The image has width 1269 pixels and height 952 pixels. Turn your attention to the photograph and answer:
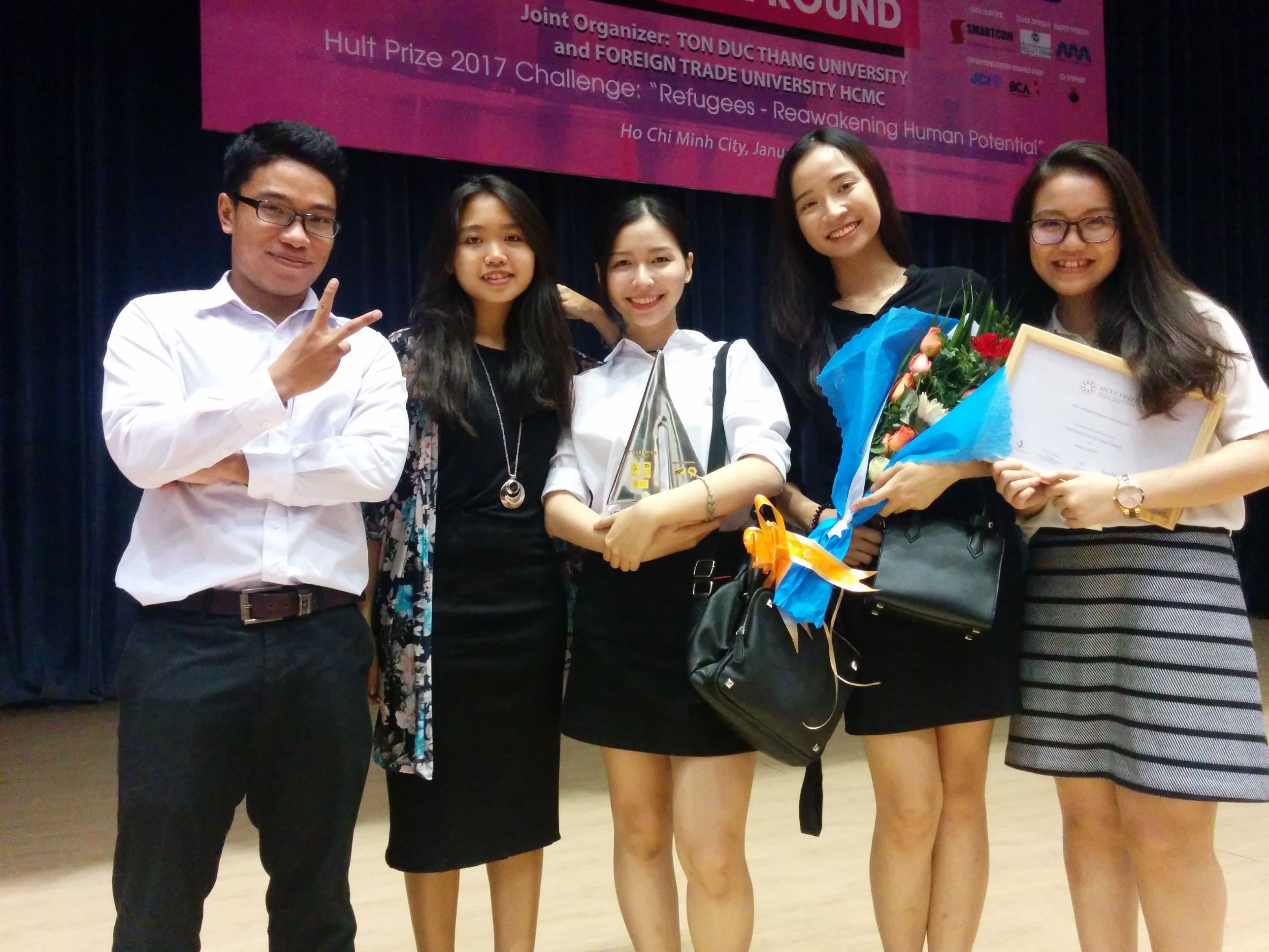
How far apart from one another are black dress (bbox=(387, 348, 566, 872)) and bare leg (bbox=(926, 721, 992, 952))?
0.76 metres

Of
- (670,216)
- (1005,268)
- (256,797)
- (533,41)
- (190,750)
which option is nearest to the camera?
(190,750)

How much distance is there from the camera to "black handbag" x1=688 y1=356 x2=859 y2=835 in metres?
1.49

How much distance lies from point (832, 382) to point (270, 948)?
137 centimetres

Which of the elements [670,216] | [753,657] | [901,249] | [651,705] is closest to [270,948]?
[651,705]

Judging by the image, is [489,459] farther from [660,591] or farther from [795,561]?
[795,561]

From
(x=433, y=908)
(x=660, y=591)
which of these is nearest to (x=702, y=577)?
(x=660, y=591)

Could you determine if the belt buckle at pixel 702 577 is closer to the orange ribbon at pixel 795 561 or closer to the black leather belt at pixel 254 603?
the orange ribbon at pixel 795 561

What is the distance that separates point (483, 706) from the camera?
174cm

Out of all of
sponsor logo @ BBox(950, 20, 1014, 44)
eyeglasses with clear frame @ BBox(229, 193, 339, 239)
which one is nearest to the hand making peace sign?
eyeglasses with clear frame @ BBox(229, 193, 339, 239)

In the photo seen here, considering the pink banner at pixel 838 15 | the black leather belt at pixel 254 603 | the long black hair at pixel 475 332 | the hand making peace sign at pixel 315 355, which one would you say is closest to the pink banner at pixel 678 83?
the pink banner at pixel 838 15

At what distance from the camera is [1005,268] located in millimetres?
5480

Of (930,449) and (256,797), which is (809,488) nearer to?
(930,449)

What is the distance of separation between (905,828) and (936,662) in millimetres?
311

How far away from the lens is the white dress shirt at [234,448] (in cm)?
133
